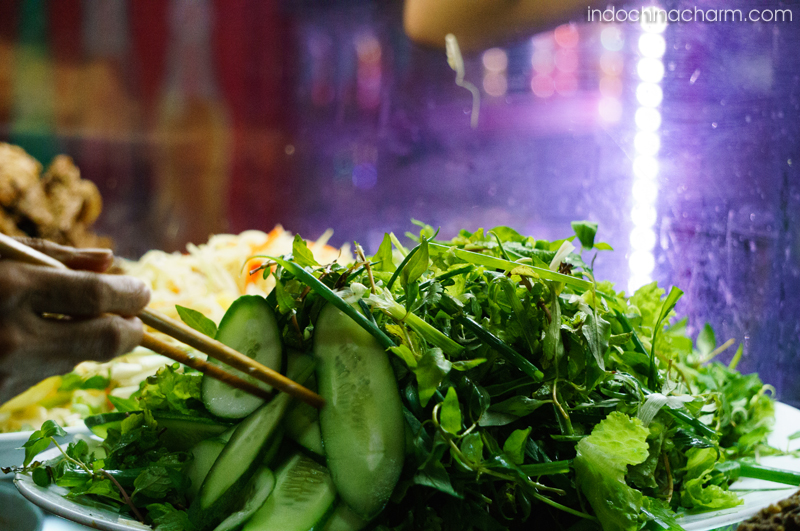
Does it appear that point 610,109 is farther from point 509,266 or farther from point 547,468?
point 547,468

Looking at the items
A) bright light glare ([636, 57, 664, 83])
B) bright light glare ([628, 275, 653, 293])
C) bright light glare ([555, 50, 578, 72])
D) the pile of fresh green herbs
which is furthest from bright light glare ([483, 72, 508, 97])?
the pile of fresh green herbs

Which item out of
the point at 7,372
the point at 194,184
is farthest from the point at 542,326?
the point at 194,184

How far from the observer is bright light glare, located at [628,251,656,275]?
1083 mm

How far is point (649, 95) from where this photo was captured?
106 centimetres

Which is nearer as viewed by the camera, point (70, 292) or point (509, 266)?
point (70, 292)

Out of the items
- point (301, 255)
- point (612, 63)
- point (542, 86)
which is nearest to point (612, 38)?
point (612, 63)

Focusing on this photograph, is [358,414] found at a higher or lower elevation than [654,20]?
lower

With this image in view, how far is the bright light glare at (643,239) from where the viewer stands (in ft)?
3.54

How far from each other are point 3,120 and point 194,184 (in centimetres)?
62

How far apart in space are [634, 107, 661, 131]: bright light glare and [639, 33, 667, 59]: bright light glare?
98 millimetres

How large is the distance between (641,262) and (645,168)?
18 cm

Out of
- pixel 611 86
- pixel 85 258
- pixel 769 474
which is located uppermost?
pixel 611 86

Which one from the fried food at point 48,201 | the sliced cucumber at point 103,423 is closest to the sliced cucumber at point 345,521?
the sliced cucumber at point 103,423

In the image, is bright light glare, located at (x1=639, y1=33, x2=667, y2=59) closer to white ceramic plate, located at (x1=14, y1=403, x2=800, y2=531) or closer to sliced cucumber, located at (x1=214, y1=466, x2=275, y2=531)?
white ceramic plate, located at (x1=14, y1=403, x2=800, y2=531)
